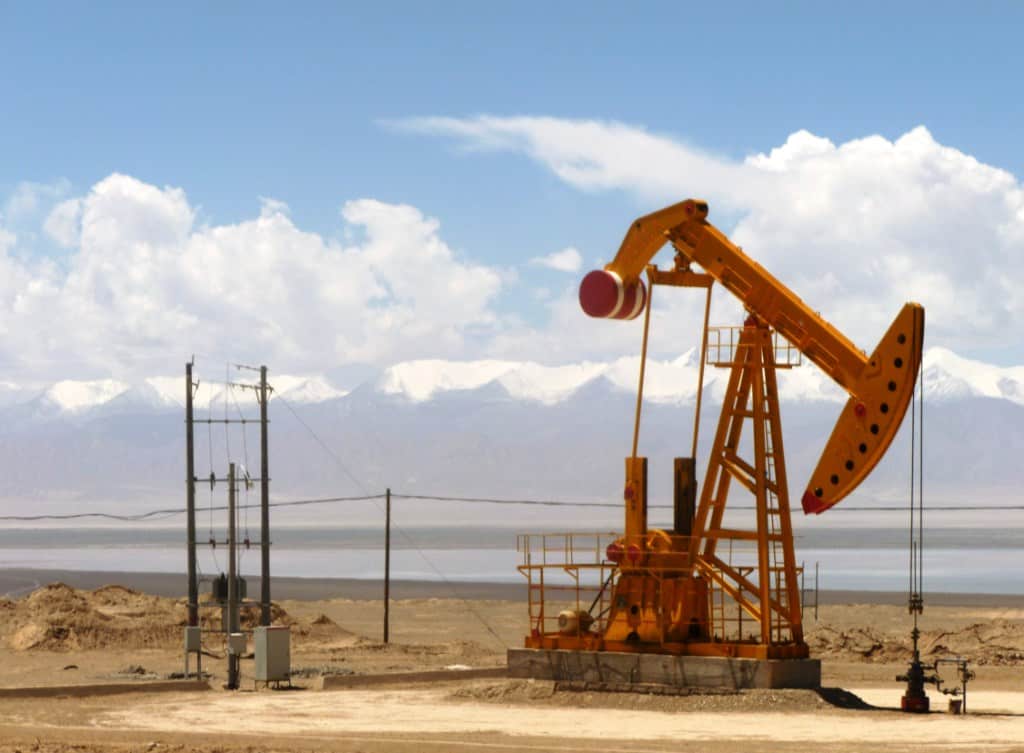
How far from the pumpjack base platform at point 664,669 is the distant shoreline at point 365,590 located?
33857mm

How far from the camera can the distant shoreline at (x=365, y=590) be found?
67.6 m

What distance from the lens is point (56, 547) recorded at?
6929 inches

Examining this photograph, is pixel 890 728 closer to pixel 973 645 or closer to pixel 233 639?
pixel 233 639

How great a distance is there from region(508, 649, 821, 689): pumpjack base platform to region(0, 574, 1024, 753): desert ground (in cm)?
25

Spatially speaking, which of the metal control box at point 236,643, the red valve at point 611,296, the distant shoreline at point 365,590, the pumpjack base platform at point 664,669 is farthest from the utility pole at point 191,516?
the distant shoreline at point 365,590

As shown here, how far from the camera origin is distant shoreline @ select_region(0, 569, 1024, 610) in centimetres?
6756

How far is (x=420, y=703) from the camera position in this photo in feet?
89.1

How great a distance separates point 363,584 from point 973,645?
4742 cm

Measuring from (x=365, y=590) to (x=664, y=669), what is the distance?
51.1m

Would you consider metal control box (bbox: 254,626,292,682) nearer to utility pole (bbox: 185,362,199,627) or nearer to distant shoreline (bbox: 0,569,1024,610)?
utility pole (bbox: 185,362,199,627)

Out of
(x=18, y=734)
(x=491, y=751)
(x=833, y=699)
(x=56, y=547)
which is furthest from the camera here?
(x=56, y=547)

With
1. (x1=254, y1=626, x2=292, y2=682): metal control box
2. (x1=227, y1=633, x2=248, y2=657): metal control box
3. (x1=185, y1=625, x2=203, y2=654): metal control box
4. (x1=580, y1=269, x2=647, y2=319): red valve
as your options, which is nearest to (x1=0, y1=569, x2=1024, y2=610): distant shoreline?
(x1=185, y1=625, x2=203, y2=654): metal control box

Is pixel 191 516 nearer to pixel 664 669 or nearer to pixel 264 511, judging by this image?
pixel 264 511

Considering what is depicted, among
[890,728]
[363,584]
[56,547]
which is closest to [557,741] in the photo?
[890,728]
